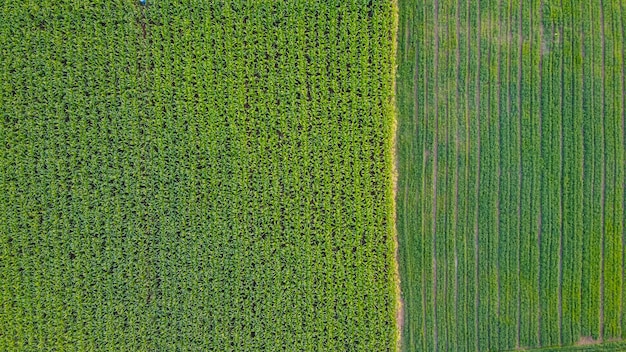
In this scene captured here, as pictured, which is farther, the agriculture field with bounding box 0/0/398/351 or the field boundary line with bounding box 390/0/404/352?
the field boundary line with bounding box 390/0/404/352

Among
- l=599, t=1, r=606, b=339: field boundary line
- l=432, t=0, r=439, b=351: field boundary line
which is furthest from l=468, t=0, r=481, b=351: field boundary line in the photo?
l=599, t=1, r=606, b=339: field boundary line

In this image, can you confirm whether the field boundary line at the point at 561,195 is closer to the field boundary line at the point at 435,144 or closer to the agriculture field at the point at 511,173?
the agriculture field at the point at 511,173

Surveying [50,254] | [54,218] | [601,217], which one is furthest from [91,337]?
[601,217]

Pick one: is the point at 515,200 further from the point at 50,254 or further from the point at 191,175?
the point at 50,254

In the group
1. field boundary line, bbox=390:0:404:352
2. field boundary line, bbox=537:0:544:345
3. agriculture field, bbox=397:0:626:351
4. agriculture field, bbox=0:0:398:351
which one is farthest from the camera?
field boundary line, bbox=537:0:544:345

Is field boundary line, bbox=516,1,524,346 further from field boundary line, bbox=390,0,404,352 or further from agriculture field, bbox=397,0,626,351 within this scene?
field boundary line, bbox=390,0,404,352

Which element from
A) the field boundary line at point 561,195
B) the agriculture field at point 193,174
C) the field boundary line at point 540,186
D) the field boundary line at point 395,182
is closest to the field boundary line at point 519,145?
the field boundary line at point 540,186
